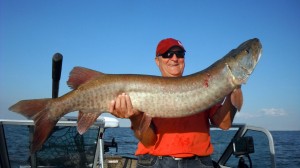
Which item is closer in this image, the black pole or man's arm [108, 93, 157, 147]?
man's arm [108, 93, 157, 147]

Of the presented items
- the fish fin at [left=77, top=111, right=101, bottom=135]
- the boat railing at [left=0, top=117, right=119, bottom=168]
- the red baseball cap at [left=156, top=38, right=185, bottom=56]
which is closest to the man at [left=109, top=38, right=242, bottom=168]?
the red baseball cap at [left=156, top=38, right=185, bottom=56]

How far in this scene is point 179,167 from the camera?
12.9 ft

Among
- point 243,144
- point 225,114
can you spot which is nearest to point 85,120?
point 225,114

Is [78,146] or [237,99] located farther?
[78,146]

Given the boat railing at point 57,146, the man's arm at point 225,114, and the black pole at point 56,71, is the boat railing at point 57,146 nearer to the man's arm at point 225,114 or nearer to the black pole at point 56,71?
the black pole at point 56,71

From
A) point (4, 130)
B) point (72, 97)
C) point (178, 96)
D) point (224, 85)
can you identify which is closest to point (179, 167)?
point (178, 96)

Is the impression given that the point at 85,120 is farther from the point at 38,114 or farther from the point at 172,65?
the point at 172,65

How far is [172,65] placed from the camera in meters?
4.66

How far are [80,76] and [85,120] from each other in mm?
624

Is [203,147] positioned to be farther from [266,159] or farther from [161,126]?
[266,159]

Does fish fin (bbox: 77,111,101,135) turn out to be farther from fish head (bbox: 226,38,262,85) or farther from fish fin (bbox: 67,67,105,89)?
fish head (bbox: 226,38,262,85)

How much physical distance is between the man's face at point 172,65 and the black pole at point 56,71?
145 centimetres

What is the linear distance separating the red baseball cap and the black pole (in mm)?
1419

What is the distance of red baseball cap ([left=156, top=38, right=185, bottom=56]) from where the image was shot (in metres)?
4.57
